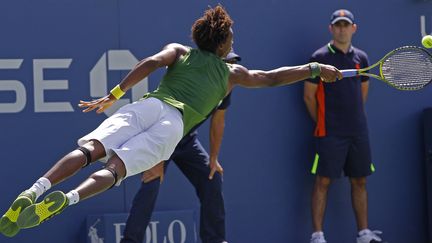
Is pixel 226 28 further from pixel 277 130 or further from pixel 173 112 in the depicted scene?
pixel 277 130

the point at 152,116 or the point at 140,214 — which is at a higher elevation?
the point at 152,116

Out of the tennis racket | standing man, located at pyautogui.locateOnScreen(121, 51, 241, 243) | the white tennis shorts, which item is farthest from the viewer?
standing man, located at pyautogui.locateOnScreen(121, 51, 241, 243)

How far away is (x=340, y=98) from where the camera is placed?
26.0ft

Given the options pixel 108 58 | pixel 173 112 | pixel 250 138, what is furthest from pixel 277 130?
pixel 173 112

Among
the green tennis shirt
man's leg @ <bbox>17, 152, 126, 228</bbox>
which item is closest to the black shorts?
the green tennis shirt

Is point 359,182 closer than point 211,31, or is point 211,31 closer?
point 211,31

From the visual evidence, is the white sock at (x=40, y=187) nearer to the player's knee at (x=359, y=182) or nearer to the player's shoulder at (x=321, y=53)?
the player's shoulder at (x=321, y=53)

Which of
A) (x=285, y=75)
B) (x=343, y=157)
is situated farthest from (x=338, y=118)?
(x=285, y=75)

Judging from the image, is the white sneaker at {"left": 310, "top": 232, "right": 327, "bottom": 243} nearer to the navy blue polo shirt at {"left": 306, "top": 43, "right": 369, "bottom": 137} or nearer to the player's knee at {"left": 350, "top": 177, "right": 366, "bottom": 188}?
the player's knee at {"left": 350, "top": 177, "right": 366, "bottom": 188}

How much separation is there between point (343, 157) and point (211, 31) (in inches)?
87.4

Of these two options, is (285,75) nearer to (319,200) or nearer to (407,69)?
(407,69)

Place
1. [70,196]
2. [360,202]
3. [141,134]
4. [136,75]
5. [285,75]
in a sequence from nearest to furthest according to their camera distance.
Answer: [70,196] < [141,134] < [136,75] < [285,75] < [360,202]

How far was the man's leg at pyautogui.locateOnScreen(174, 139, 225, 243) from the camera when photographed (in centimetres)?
712

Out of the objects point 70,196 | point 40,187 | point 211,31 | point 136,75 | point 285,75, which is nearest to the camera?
point 70,196
